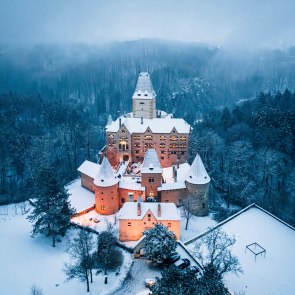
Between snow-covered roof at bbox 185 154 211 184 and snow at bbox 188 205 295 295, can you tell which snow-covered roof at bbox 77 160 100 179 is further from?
snow at bbox 188 205 295 295

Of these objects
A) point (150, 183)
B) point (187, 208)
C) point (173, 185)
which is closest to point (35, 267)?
point (150, 183)

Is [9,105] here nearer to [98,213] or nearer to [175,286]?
[98,213]

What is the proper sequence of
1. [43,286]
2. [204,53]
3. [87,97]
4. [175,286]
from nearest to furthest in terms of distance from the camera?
[175,286] < [43,286] < [87,97] < [204,53]

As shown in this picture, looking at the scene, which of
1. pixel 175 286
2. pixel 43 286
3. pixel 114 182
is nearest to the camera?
pixel 175 286

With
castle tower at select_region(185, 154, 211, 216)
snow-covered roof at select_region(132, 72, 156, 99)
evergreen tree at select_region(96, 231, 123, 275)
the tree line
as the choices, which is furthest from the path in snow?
snow-covered roof at select_region(132, 72, 156, 99)

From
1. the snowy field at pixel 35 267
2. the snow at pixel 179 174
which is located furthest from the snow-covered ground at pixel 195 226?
the snowy field at pixel 35 267

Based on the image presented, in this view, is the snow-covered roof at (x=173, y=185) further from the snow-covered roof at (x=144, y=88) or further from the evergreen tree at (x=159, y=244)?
the snow-covered roof at (x=144, y=88)

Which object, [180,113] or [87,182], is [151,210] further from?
[180,113]

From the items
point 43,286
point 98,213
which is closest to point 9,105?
point 98,213
